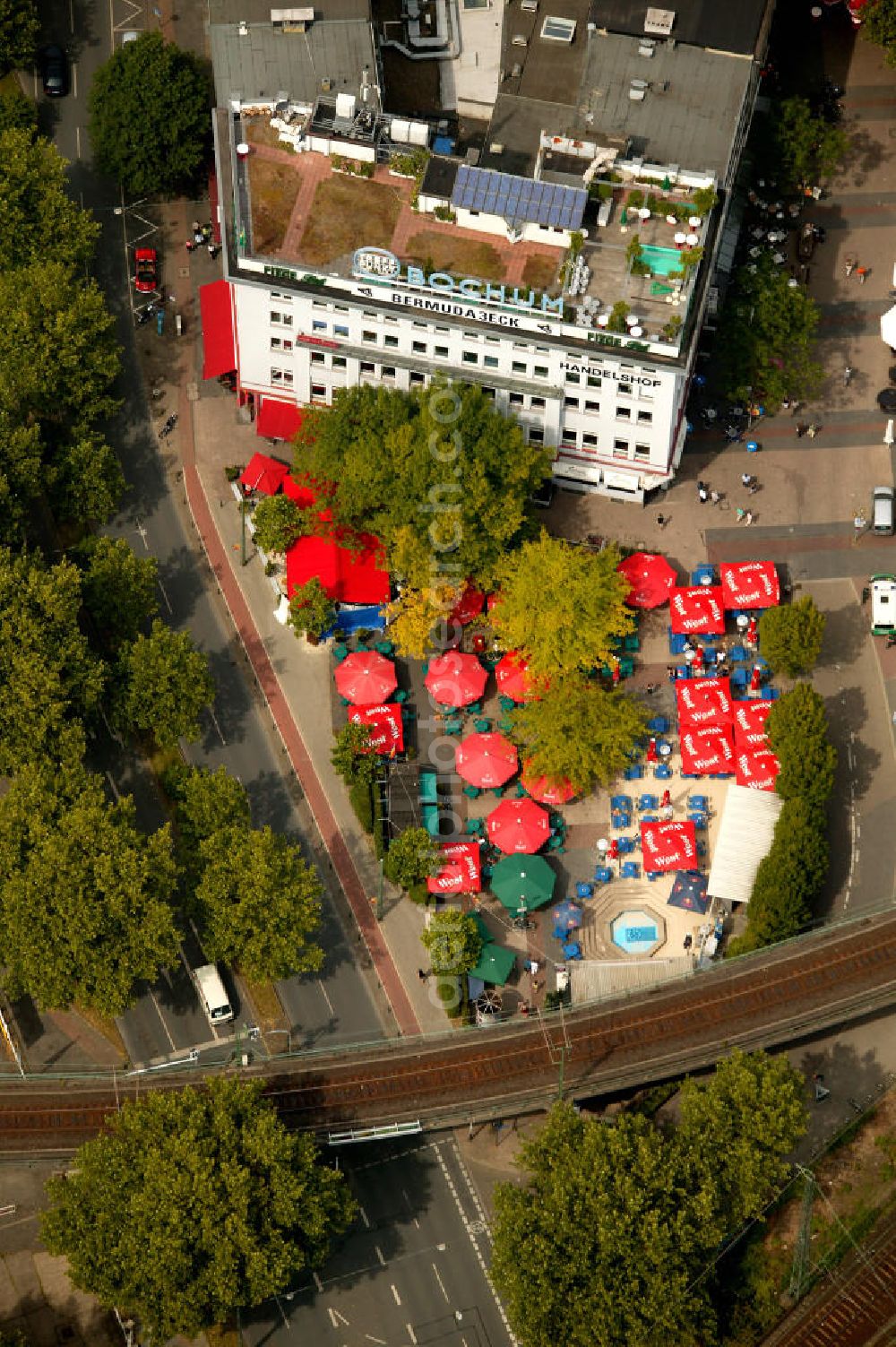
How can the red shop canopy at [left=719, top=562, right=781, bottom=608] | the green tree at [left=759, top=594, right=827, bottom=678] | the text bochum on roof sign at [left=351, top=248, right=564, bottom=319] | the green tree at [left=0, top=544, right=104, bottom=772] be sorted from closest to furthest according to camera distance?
the green tree at [left=0, top=544, right=104, bottom=772]
the text bochum on roof sign at [left=351, top=248, right=564, bottom=319]
the green tree at [left=759, top=594, right=827, bottom=678]
the red shop canopy at [left=719, top=562, right=781, bottom=608]

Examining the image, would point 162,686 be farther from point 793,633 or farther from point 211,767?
point 793,633

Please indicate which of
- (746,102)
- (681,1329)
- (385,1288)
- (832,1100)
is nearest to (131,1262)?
(385,1288)

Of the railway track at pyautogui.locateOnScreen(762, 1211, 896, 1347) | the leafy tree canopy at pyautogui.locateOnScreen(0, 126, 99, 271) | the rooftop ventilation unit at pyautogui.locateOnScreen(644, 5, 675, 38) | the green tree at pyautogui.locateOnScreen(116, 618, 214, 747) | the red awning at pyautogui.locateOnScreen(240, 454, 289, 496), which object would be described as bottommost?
the railway track at pyautogui.locateOnScreen(762, 1211, 896, 1347)

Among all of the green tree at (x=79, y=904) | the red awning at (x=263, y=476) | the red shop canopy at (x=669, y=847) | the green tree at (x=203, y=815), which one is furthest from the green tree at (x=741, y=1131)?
the red awning at (x=263, y=476)

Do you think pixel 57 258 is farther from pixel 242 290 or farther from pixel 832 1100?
pixel 832 1100

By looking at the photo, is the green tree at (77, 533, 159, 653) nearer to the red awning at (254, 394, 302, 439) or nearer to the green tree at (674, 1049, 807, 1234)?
the red awning at (254, 394, 302, 439)

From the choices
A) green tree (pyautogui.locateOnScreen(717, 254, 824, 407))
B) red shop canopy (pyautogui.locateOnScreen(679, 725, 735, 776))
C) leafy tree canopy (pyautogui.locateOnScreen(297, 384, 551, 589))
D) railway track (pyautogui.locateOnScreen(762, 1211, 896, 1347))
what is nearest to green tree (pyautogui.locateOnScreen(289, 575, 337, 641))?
leafy tree canopy (pyautogui.locateOnScreen(297, 384, 551, 589))

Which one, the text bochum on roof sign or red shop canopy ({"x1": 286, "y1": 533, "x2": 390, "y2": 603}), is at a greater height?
the text bochum on roof sign
